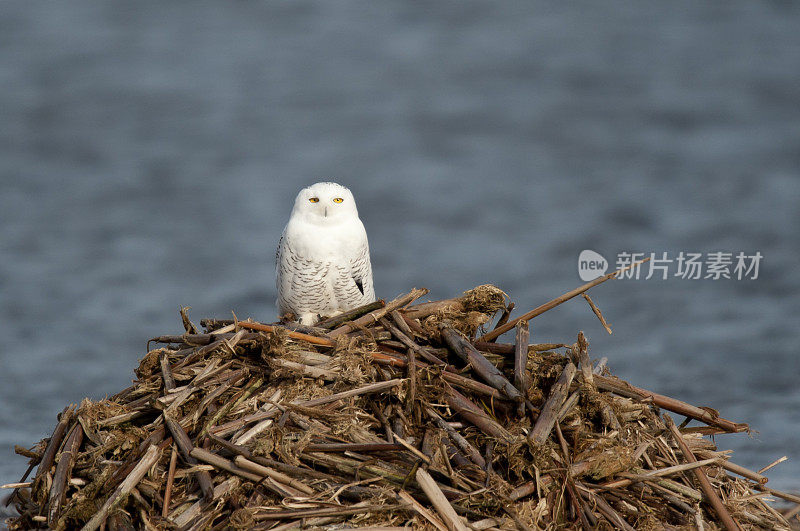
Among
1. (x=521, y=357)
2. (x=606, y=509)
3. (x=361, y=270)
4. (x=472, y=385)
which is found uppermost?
(x=361, y=270)

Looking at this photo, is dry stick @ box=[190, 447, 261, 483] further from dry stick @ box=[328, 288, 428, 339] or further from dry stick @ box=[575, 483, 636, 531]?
dry stick @ box=[575, 483, 636, 531]

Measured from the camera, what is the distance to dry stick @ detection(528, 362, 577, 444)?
307cm

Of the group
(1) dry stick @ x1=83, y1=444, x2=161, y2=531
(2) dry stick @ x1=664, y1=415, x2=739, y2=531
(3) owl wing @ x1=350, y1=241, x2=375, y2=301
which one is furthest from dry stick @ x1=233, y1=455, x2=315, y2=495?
(3) owl wing @ x1=350, y1=241, x2=375, y2=301

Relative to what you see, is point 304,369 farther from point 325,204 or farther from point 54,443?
point 325,204

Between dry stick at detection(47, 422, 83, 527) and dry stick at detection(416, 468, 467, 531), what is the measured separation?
1.61 meters

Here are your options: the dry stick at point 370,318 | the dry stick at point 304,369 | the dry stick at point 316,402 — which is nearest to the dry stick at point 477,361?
the dry stick at point 370,318

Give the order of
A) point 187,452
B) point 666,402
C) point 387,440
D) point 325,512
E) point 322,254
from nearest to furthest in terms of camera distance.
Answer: point 325,512
point 187,452
point 387,440
point 666,402
point 322,254

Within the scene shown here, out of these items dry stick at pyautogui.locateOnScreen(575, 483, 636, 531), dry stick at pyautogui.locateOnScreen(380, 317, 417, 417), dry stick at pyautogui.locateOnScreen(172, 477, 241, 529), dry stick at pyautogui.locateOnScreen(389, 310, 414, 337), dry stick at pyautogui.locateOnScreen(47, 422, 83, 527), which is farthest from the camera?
dry stick at pyautogui.locateOnScreen(389, 310, 414, 337)

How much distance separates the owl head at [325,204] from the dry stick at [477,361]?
83.0 inches

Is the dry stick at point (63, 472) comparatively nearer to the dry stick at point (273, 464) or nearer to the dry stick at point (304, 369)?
the dry stick at point (273, 464)

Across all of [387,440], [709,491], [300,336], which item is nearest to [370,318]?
[300,336]

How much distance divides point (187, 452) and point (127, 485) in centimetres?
26

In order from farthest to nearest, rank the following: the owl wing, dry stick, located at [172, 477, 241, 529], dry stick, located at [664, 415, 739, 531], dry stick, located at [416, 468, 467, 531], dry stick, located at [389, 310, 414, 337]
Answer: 1. the owl wing
2. dry stick, located at [389, 310, 414, 337]
3. dry stick, located at [664, 415, 739, 531]
4. dry stick, located at [172, 477, 241, 529]
5. dry stick, located at [416, 468, 467, 531]

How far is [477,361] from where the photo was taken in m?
3.36
